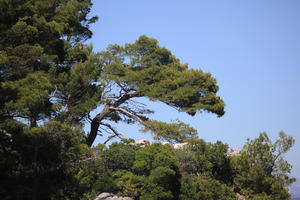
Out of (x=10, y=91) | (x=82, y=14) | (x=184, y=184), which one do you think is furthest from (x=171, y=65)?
(x=10, y=91)

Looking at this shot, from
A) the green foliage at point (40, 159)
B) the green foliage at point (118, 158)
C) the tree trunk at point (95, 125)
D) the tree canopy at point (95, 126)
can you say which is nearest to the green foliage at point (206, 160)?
the tree canopy at point (95, 126)

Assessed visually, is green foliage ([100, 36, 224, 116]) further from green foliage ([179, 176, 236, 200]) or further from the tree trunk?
green foliage ([179, 176, 236, 200])

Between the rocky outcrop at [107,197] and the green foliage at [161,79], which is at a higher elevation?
the green foliage at [161,79]

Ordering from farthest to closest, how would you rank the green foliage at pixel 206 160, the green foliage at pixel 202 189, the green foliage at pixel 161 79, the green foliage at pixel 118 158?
the green foliage at pixel 161 79, the green foliage at pixel 206 160, the green foliage at pixel 118 158, the green foliage at pixel 202 189

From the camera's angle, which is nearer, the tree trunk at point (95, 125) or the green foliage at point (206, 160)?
the green foliage at point (206, 160)

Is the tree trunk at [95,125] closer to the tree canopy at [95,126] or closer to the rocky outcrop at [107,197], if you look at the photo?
the tree canopy at [95,126]

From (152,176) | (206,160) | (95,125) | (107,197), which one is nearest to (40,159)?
(107,197)

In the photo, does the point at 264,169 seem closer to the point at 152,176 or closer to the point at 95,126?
the point at 152,176

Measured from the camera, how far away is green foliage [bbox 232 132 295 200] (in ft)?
62.7

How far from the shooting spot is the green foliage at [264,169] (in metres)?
19.1

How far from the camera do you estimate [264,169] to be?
19391 mm

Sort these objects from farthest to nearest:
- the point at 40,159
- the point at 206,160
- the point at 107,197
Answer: the point at 206,160 → the point at 107,197 → the point at 40,159

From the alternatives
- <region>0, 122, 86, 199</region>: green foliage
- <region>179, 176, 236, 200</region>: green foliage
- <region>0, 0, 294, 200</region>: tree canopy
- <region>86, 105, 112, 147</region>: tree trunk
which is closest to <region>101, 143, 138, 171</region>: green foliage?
<region>0, 0, 294, 200</region>: tree canopy

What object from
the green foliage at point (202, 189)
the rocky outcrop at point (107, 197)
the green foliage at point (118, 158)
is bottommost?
the rocky outcrop at point (107, 197)
